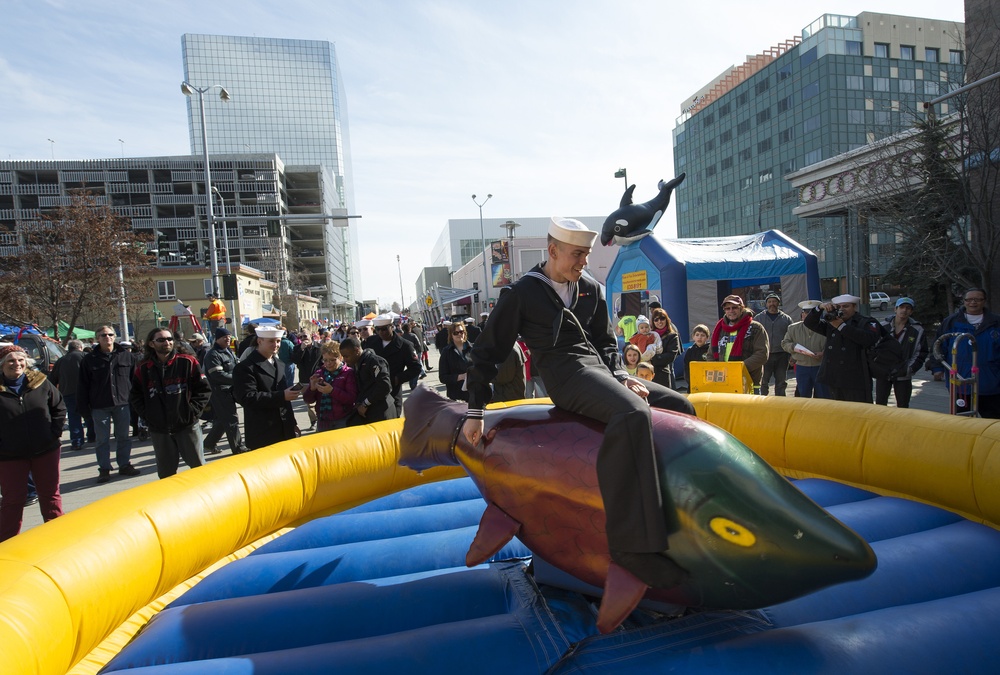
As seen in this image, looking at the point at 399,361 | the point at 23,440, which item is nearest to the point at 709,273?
the point at 399,361

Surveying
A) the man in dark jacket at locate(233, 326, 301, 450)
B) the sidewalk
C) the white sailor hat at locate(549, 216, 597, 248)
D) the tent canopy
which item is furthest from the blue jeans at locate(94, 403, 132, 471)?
the tent canopy

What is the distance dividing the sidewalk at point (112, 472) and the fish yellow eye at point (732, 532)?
193 inches

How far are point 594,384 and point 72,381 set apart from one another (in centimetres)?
954

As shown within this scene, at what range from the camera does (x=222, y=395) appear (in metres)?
7.85

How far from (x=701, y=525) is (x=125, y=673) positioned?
84.7 inches

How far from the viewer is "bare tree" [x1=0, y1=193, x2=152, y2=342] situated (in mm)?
19047

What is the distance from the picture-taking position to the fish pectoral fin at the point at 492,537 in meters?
2.52

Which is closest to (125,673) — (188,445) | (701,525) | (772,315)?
(701,525)

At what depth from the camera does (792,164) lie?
46.2 m

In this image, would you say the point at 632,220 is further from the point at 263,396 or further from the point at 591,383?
the point at 263,396

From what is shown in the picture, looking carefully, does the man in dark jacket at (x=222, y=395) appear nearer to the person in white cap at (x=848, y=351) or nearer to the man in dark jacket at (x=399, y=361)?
the man in dark jacket at (x=399, y=361)

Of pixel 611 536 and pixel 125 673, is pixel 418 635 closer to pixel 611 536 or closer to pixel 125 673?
pixel 611 536

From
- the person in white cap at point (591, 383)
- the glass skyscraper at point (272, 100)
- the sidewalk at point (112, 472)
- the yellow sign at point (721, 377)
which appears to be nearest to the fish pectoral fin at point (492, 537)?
the person in white cap at point (591, 383)

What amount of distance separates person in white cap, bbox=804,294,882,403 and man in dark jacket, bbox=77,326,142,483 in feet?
26.8
